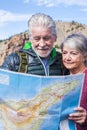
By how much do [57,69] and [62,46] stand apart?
0.24 meters

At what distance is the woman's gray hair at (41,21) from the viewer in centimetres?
400

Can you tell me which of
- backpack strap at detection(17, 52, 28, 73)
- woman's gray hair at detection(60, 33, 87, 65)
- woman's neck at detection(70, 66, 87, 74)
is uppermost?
woman's gray hair at detection(60, 33, 87, 65)

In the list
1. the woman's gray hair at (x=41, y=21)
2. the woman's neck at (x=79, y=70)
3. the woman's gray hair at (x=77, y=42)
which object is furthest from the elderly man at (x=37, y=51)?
the woman's neck at (x=79, y=70)

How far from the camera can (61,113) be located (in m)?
3.57

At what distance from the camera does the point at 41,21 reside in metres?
4.00

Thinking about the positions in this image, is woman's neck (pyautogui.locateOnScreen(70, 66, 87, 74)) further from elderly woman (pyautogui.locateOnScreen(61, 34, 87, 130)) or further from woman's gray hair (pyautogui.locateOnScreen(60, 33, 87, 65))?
woman's gray hair (pyautogui.locateOnScreen(60, 33, 87, 65))

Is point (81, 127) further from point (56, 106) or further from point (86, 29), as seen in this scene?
point (86, 29)

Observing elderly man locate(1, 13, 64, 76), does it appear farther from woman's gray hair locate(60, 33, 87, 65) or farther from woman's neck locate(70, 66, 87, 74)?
woman's neck locate(70, 66, 87, 74)

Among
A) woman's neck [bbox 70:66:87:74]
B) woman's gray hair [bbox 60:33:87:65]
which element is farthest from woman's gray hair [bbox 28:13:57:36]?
woman's neck [bbox 70:66:87:74]

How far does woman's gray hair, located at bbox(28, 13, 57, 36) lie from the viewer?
4.00 meters

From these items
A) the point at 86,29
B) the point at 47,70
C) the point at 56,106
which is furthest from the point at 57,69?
the point at 86,29

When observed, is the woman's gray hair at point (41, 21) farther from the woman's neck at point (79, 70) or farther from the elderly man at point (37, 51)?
the woman's neck at point (79, 70)

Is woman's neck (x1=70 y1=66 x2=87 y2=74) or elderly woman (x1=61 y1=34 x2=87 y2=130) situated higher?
elderly woman (x1=61 y1=34 x2=87 y2=130)

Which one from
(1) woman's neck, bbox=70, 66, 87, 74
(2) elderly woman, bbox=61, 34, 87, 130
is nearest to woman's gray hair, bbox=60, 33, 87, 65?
(2) elderly woman, bbox=61, 34, 87, 130
